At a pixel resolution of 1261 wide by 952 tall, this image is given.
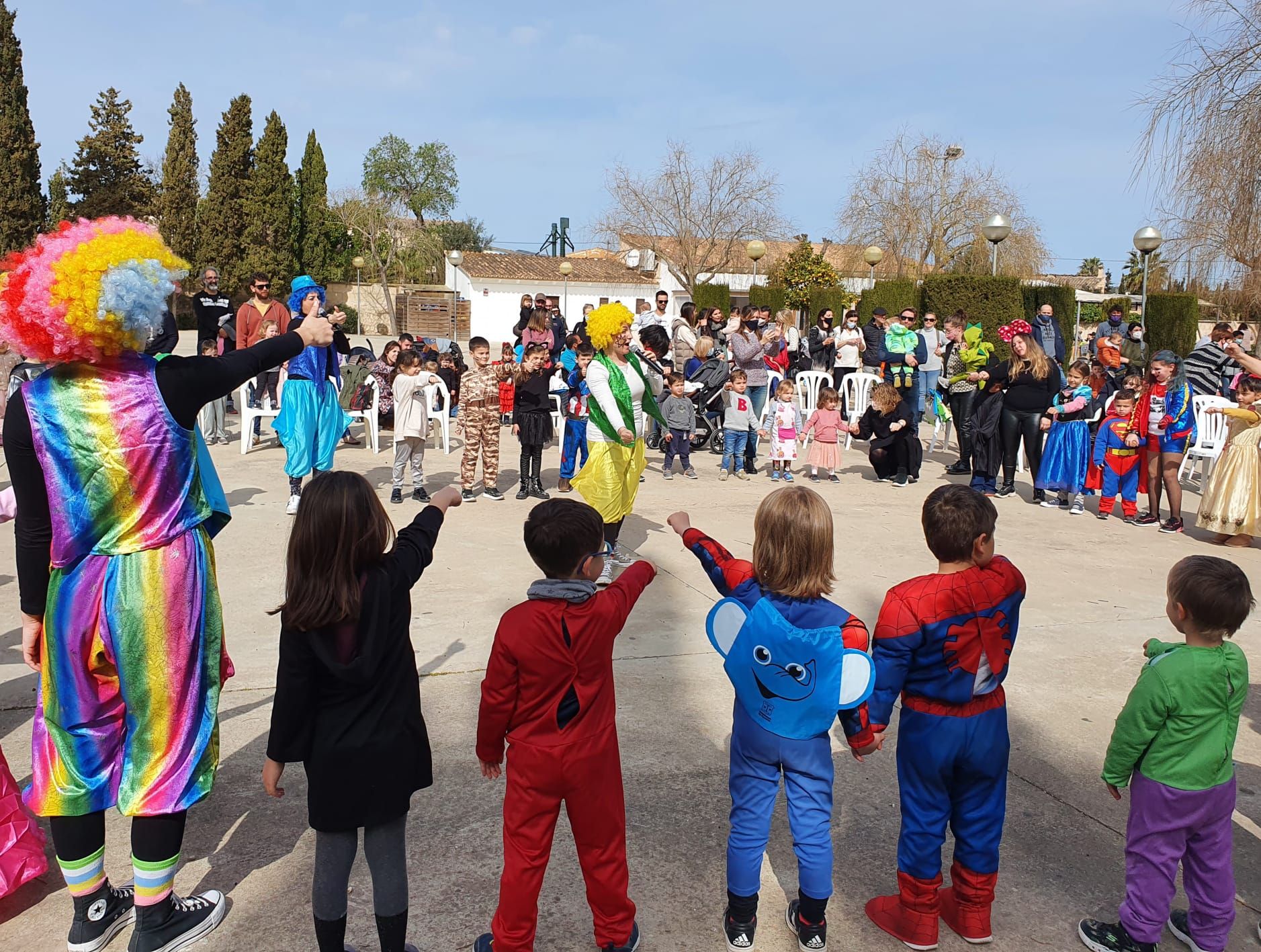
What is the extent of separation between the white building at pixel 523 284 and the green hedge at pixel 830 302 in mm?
21960

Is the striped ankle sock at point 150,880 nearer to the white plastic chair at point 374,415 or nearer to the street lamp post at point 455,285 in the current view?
the white plastic chair at point 374,415

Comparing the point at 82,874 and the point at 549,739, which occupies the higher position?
the point at 549,739

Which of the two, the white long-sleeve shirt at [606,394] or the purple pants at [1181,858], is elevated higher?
the white long-sleeve shirt at [606,394]

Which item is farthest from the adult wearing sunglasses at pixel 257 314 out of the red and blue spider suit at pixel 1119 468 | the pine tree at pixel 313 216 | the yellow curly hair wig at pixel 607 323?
the pine tree at pixel 313 216

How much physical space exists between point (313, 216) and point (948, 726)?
47.9 m

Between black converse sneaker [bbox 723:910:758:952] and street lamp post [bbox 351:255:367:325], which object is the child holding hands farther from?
street lamp post [bbox 351:255:367:325]

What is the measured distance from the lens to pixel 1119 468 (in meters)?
9.48

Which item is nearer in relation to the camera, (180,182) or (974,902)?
(974,902)

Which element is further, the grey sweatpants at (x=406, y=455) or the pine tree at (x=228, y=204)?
the pine tree at (x=228, y=204)

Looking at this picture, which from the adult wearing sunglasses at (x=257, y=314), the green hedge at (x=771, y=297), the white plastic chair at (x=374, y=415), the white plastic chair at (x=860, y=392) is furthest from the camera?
the green hedge at (x=771, y=297)

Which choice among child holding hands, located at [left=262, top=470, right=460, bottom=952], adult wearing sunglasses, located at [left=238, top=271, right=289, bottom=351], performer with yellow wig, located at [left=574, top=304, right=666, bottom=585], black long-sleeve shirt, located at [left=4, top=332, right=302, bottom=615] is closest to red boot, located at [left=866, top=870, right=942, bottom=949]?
child holding hands, located at [left=262, top=470, right=460, bottom=952]

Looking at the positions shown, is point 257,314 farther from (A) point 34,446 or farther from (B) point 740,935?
(B) point 740,935

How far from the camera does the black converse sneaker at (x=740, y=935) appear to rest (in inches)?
110

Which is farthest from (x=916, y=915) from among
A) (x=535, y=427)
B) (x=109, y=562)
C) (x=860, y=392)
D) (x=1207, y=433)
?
(x=860, y=392)
